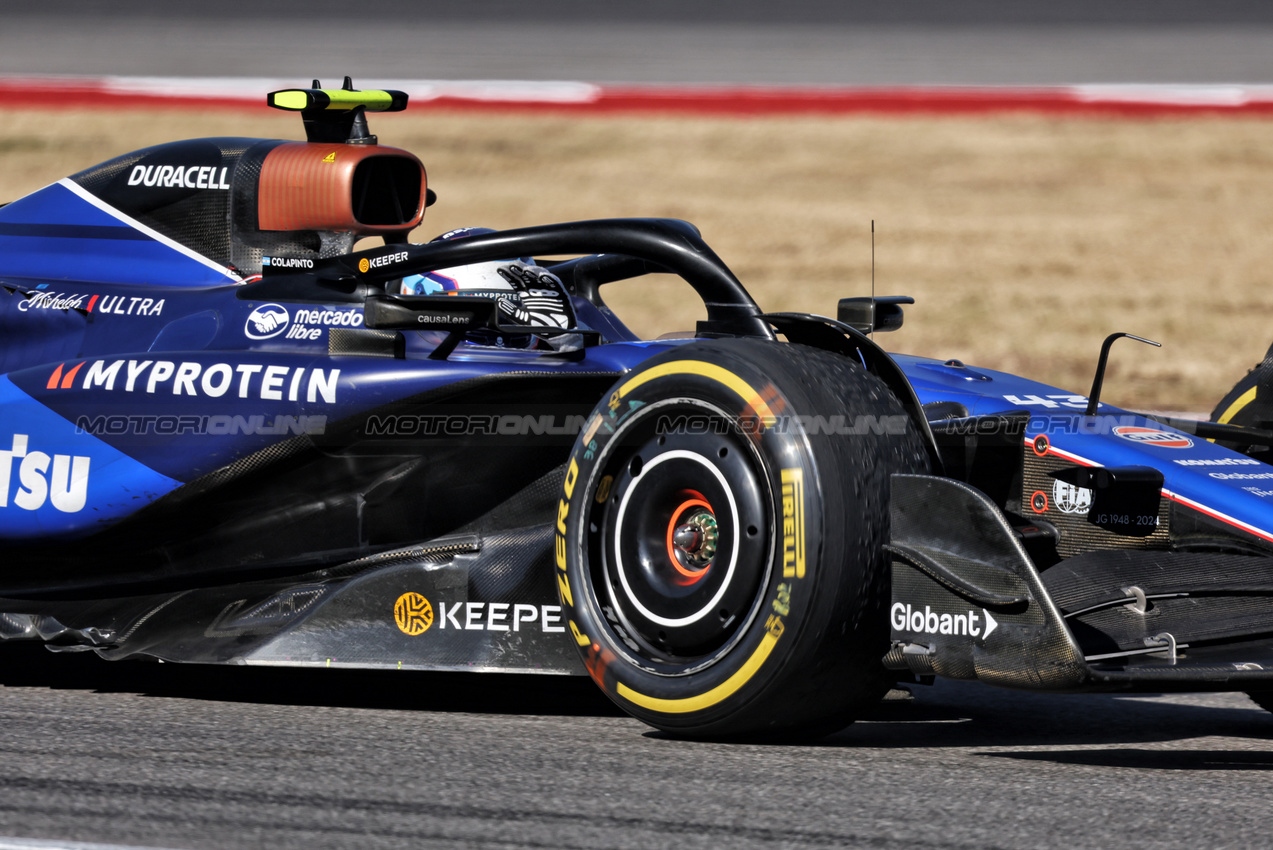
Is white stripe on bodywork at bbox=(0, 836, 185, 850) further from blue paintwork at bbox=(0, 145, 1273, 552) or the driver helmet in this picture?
the driver helmet

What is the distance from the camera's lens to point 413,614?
4.29 m

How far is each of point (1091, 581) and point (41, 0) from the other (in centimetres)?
2086

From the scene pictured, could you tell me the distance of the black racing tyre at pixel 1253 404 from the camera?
5.17m

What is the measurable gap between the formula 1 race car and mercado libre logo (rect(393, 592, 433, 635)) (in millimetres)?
14

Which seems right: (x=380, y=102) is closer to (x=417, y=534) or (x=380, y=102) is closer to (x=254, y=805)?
(x=417, y=534)

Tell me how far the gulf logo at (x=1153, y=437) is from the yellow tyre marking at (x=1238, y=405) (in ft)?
3.15

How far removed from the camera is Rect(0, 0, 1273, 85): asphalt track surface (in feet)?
60.2

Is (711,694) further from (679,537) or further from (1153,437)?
(1153,437)

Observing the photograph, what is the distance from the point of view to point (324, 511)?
15.3 feet

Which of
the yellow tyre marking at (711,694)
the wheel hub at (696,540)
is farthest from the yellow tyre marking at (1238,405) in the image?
the yellow tyre marking at (711,694)

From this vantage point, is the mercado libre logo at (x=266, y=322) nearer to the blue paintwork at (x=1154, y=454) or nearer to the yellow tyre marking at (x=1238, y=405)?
the blue paintwork at (x=1154, y=454)

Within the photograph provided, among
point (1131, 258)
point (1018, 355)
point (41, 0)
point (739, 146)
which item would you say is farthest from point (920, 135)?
point (41, 0)

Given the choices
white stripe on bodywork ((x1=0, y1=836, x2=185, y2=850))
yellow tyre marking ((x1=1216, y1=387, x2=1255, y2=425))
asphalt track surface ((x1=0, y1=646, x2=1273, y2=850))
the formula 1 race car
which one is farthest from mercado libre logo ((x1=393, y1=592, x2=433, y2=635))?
yellow tyre marking ((x1=1216, y1=387, x2=1255, y2=425))

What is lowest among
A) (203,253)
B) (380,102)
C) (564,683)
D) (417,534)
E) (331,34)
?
(564,683)
